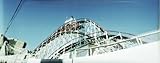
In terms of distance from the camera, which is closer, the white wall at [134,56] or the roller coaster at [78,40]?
the white wall at [134,56]

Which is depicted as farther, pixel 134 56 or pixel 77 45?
pixel 77 45

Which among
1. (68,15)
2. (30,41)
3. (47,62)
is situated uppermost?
(68,15)

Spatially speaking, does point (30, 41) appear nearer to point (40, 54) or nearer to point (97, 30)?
point (40, 54)

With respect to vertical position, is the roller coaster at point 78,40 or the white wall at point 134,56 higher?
the roller coaster at point 78,40

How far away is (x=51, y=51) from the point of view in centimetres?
263

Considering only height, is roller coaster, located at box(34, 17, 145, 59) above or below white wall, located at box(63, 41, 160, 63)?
above

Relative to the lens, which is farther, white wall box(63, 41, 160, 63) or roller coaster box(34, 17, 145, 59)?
roller coaster box(34, 17, 145, 59)

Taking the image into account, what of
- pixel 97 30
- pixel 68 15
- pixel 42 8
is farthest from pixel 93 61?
pixel 42 8

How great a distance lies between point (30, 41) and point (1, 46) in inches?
9.4

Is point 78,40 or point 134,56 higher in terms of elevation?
point 78,40

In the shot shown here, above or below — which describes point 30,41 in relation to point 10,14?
below

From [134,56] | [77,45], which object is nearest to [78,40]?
[77,45]

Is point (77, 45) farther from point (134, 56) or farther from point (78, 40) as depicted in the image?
point (134, 56)

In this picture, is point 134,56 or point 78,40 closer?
point 134,56
